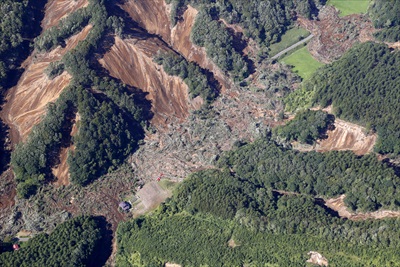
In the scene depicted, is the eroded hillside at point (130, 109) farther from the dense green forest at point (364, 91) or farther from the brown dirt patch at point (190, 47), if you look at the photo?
the dense green forest at point (364, 91)

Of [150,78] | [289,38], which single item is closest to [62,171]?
[150,78]

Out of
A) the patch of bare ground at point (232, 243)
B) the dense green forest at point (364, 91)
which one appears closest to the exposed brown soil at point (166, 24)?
the dense green forest at point (364, 91)

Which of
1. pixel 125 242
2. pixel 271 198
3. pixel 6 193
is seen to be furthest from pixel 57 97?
pixel 271 198

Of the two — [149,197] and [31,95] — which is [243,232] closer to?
[149,197]

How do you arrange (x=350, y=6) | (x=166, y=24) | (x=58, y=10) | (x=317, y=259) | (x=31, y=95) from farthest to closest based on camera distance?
(x=350, y=6), (x=166, y=24), (x=58, y=10), (x=31, y=95), (x=317, y=259)

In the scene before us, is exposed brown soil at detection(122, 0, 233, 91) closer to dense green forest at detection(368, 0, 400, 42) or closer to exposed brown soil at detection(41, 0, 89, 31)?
exposed brown soil at detection(41, 0, 89, 31)
